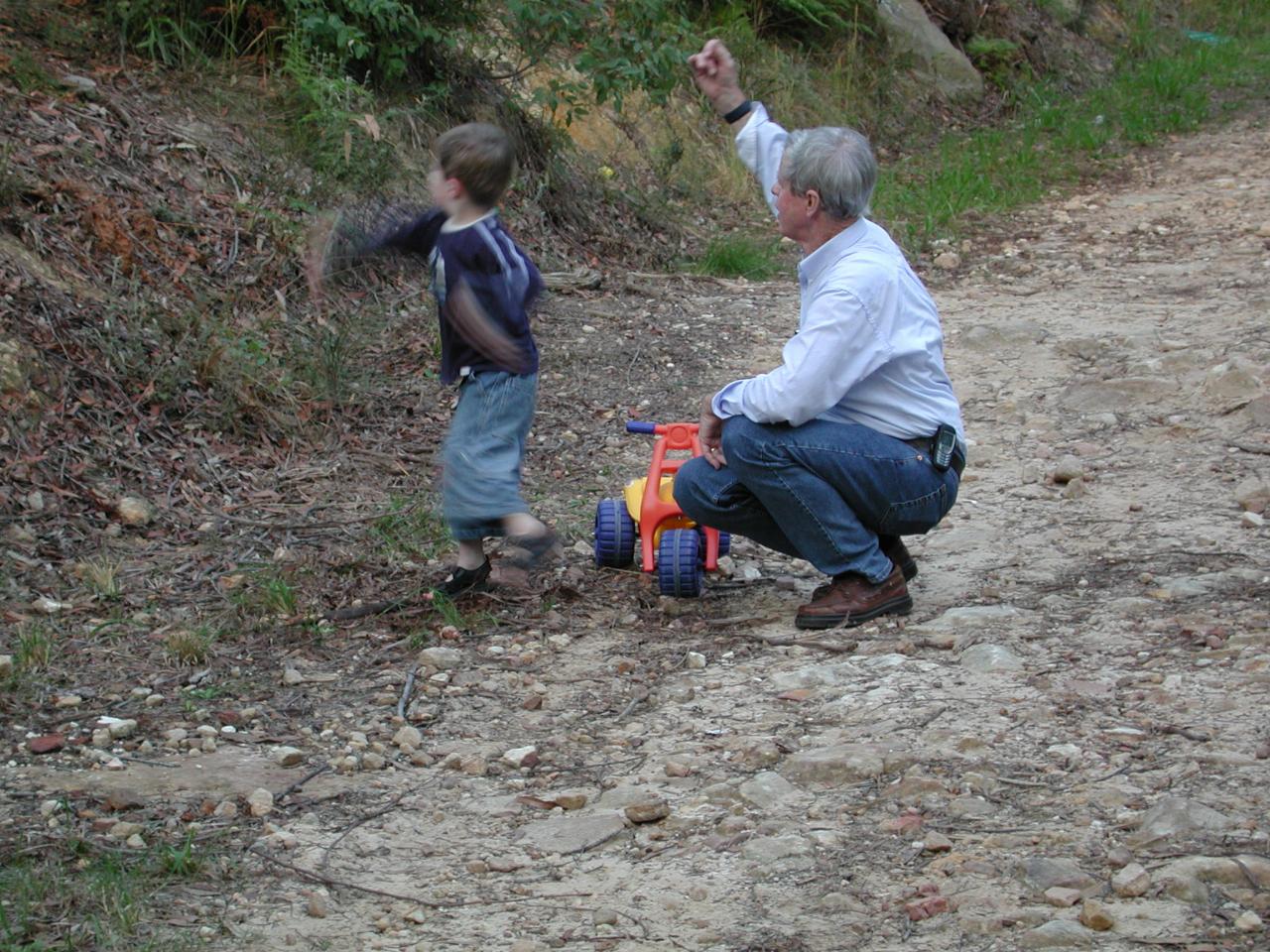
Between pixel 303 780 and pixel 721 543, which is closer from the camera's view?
pixel 303 780

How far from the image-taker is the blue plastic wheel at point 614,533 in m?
4.89

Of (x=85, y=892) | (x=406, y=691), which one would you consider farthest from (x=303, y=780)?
(x=85, y=892)

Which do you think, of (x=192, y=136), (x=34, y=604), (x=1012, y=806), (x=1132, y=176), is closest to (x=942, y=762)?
(x=1012, y=806)

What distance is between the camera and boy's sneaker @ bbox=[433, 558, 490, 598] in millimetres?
4672

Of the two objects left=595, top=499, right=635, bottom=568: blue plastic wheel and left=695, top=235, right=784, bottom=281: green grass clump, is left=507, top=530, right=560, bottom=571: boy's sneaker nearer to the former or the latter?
left=595, top=499, right=635, bottom=568: blue plastic wheel

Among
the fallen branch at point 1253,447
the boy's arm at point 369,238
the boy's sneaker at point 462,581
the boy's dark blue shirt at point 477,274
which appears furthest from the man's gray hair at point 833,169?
the fallen branch at point 1253,447

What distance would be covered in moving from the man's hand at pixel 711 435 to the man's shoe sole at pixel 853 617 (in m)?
0.52

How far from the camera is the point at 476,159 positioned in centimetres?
417

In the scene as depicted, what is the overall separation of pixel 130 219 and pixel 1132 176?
7029mm

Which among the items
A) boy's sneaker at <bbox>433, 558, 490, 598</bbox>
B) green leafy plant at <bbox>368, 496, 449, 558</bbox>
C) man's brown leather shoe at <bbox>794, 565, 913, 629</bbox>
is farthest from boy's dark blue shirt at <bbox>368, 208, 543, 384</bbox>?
man's brown leather shoe at <bbox>794, 565, 913, 629</bbox>

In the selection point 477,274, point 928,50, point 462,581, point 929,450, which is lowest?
point 462,581

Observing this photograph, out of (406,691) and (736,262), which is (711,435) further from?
(736,262)

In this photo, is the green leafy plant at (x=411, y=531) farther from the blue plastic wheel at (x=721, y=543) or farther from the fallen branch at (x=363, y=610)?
the blue plastic wheel at (x=721, y=543)

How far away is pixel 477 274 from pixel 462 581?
101cm
